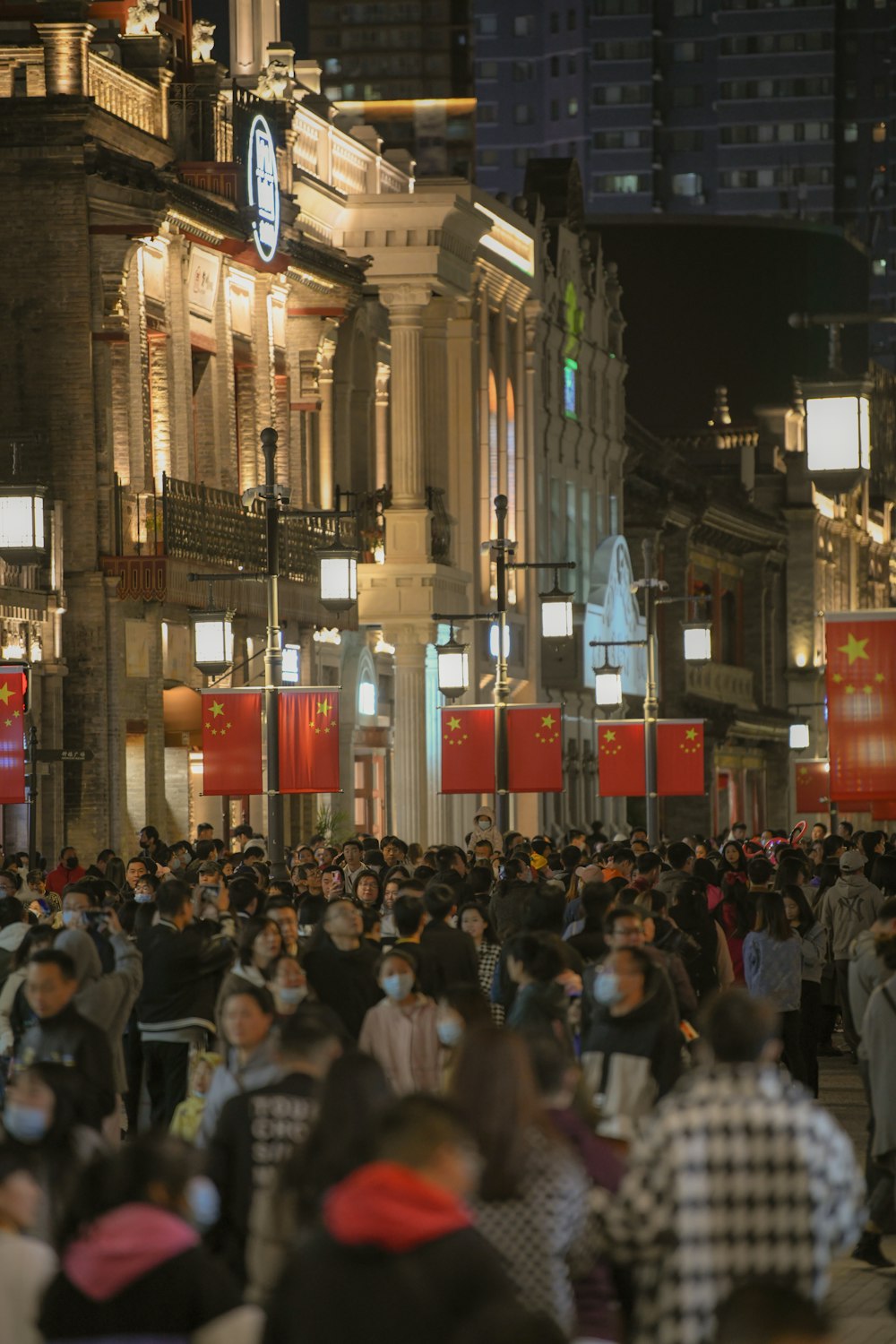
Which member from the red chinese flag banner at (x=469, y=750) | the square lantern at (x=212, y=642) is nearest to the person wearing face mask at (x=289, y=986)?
the square lantern at (x=212, y=642)

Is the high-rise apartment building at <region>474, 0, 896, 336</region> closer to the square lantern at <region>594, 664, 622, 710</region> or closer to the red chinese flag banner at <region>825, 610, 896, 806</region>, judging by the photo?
the square lantern at <region>594, 664, 622, 710</region>

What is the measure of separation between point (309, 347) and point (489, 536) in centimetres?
914

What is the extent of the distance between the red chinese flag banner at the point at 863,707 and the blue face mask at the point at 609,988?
935 centimetres

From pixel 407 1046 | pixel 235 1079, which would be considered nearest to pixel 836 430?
pixel 407 1046

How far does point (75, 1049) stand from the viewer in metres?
10.8

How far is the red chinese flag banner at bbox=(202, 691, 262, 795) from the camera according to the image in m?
31.6

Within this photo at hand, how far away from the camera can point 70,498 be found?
3428cm

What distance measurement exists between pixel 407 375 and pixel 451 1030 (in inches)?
1439

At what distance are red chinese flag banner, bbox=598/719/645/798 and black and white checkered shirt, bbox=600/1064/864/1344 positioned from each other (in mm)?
33535

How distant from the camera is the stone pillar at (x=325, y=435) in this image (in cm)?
4394

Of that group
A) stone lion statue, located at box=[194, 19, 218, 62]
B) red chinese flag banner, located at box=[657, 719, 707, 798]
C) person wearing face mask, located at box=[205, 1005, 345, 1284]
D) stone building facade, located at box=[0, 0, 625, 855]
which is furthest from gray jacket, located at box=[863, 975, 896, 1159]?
stone lion statue, located at box=[194, 19, 218, 62]

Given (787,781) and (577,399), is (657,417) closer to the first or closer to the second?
(787,781)

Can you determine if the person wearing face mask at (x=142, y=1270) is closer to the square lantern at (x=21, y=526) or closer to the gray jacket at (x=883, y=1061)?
the gray jacket at (x=883, y=1061)

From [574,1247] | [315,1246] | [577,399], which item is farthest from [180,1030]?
[577,399]
